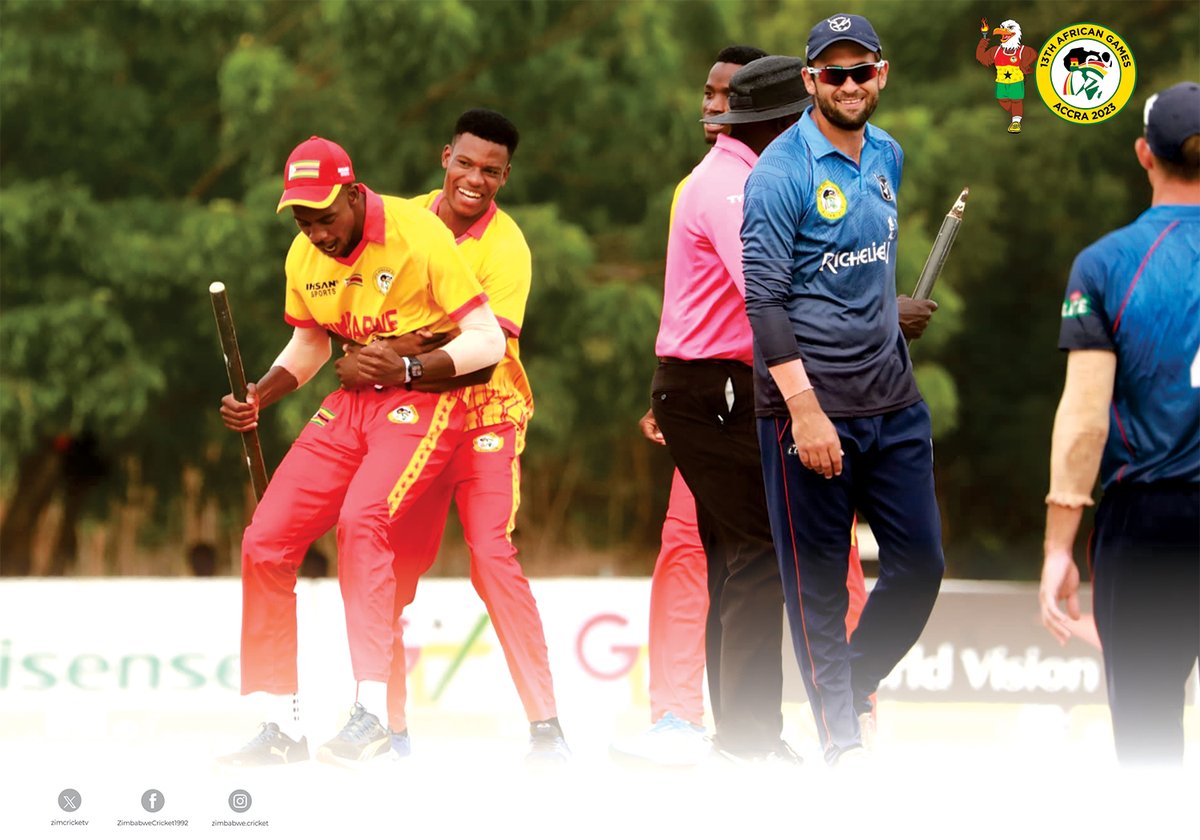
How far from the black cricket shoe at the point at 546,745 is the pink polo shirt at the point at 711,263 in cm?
129

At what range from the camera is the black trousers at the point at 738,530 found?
19.1 feet

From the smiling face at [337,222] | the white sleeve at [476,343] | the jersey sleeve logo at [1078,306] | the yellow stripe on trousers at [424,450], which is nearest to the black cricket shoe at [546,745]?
the yellow stripe on trousers at [424,450]

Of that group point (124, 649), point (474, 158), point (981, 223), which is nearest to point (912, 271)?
point (981, 223)

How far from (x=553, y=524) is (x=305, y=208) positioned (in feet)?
50.5

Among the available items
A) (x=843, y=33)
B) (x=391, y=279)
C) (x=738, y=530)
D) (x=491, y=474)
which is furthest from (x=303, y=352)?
(x=843, y=33)

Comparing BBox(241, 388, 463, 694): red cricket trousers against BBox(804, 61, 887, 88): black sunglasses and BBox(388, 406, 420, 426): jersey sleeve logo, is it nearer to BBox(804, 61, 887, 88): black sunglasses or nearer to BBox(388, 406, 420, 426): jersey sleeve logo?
BBox(388, 406, 420, 426): jersey sleeve logo

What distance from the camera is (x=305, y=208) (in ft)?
19.0

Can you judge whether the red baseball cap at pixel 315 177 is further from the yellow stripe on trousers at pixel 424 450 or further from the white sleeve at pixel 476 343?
the yellow stripe on trousers at pixel 424 450

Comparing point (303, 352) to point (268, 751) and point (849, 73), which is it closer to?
point (268, 751)

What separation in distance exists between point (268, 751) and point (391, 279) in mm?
1551

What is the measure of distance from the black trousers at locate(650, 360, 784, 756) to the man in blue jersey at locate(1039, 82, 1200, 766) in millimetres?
1702

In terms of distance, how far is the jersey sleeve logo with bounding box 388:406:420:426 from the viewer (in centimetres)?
603

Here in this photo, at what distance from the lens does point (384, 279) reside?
6016 mm

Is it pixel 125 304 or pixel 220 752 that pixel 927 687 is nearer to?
pixel 220 752
